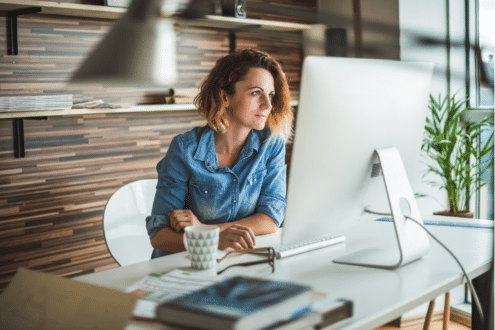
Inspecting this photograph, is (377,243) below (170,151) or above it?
below

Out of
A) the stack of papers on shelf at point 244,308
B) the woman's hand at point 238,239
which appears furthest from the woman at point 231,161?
the stack of papers on shelf at point 244,308

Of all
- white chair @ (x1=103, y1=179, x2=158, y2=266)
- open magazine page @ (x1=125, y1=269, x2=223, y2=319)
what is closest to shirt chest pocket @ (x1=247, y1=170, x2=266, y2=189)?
white chair @ (x1=103, y1=179, x2=158, y2=266)

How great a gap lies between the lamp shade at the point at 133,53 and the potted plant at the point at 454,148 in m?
2.33

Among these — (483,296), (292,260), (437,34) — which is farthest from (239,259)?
(437,34)

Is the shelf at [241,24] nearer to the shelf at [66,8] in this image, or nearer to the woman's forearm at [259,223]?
the shelf at [66,8]

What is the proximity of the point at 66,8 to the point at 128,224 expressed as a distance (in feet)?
3.50

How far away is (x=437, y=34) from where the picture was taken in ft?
9.78

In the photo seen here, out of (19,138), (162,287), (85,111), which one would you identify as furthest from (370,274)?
(19,138)

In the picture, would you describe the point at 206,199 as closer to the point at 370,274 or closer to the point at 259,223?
the point at 259,223

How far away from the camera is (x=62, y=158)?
98.9 inches

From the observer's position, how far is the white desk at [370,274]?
0.96 metres

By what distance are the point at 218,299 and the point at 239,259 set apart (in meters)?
0.54

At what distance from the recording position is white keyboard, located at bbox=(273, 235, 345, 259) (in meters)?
1.31

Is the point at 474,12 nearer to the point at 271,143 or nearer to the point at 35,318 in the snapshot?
the point at 271,143
